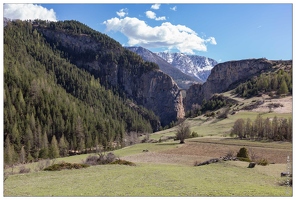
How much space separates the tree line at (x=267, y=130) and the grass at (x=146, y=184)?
52.9m

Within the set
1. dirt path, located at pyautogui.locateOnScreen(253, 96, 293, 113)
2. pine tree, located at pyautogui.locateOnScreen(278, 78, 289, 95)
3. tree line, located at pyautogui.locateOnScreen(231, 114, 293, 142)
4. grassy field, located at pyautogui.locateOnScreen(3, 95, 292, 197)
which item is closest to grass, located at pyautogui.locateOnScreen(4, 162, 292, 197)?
grassy field, located at pyautogui.locateOnScreen(3, 95, 292, 197)

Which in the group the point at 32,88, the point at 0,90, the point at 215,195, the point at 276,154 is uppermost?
the point at 32,88

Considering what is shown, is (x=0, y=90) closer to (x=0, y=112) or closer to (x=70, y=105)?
(x=0, y=112)

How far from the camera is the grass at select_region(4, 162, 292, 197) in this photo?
2228 cm

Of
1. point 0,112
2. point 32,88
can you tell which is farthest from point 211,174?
point 32,88

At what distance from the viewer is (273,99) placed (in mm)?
156250

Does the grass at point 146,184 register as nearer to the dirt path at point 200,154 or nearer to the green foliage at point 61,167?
the green foliage at point 61,167

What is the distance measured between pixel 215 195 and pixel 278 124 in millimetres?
73769

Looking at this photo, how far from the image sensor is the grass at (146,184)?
22.3 meters

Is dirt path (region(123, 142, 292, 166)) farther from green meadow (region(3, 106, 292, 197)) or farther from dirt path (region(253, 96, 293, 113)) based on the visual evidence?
dirt path (region(253, 96, 293, 113))

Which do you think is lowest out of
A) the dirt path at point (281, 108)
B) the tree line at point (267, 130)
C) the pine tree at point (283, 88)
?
the tree line at point (267, 130)

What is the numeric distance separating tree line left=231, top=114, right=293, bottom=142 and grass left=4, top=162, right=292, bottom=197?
174 feet

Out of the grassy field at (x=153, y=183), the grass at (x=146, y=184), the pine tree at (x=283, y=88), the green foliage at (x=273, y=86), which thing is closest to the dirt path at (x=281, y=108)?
the pine tree at (x=283, y=88)

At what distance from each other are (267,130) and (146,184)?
7087cm
